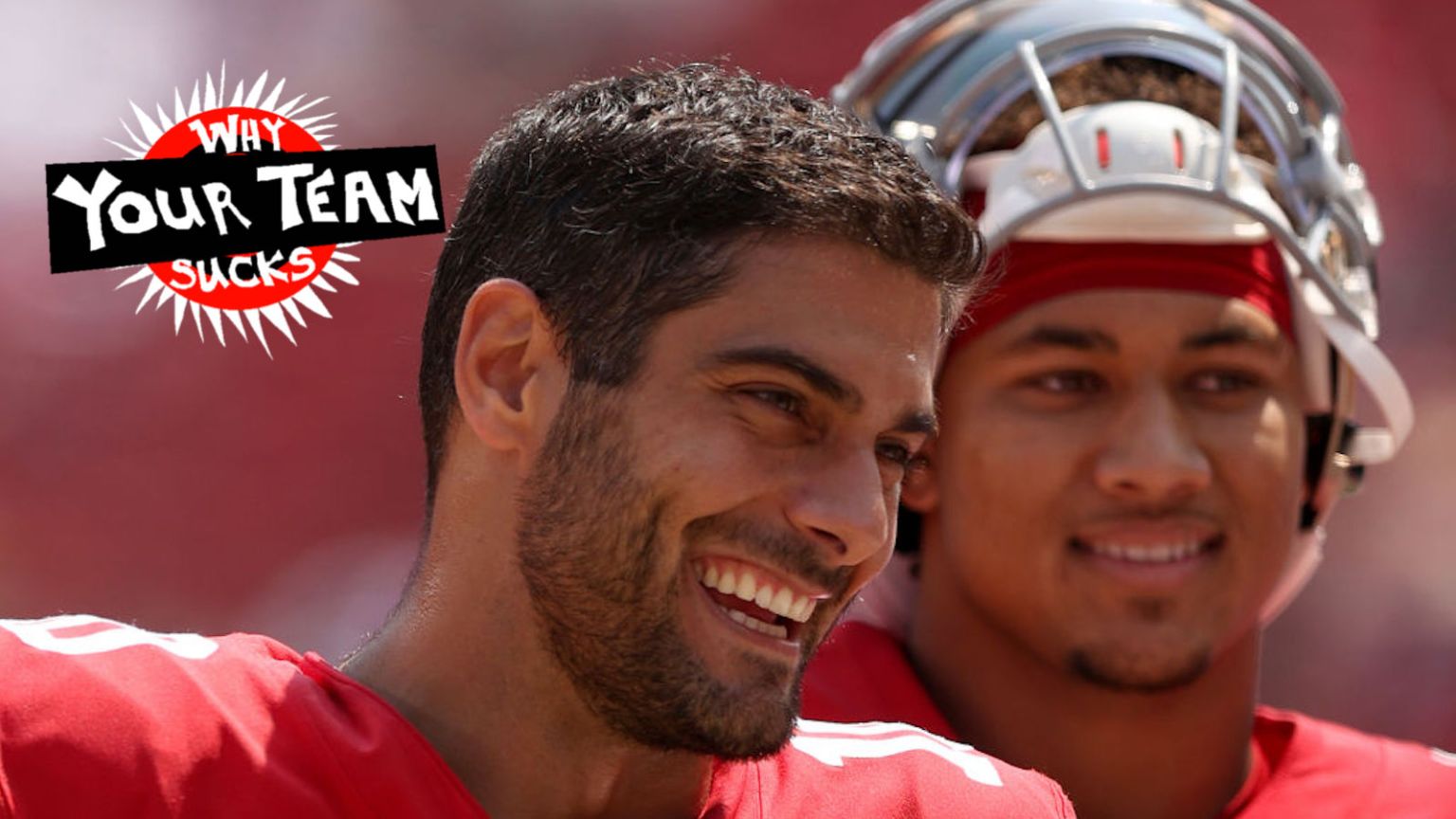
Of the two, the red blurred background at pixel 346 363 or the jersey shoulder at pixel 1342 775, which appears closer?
the jersey shoulder at pixel 1342 775

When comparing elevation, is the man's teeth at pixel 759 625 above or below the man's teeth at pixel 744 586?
below

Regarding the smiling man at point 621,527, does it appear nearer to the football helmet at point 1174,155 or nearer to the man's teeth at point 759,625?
the man's teeth at point 759,625

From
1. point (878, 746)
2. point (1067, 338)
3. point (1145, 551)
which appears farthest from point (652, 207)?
point (1145, 551)

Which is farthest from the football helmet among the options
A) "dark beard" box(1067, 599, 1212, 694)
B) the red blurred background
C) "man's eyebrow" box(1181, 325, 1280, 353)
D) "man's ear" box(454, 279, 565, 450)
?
the red blurred background

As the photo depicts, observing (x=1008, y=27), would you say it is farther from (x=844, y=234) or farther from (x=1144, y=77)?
(x=844, y=234)

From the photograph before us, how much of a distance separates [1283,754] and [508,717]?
1316mm

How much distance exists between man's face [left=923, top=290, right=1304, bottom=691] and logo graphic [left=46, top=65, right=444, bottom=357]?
0.75 metres

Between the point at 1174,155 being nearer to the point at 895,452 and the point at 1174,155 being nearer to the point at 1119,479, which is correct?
the point at 1119,479

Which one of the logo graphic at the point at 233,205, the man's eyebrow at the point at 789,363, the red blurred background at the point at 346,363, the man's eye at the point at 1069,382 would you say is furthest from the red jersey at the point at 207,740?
the red blurred background at the point at 346,363

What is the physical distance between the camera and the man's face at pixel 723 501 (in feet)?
5.31

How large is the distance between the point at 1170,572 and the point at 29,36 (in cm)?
236

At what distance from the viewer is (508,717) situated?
1.70m

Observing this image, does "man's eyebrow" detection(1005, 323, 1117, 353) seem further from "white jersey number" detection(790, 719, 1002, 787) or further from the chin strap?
"white jersey number" detection(790, 719, 1002, 787)

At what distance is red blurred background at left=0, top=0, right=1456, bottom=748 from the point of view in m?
3.91
